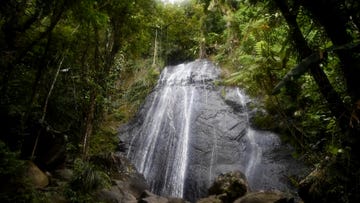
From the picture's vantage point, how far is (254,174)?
388 inches

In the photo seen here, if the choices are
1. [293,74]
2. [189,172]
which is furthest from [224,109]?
[293,74]

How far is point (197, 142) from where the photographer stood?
1141 cm

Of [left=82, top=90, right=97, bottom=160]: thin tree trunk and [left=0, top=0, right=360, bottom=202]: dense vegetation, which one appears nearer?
[left=0, top=0, right=360, bottom=202]: dense vegetation

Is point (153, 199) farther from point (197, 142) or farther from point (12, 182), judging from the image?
point (197, 142)

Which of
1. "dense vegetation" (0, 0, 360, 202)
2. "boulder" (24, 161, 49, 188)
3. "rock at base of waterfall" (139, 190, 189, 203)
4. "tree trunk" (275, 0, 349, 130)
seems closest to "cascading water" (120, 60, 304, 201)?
"dense vegetation" (0, 0, 360, 202)

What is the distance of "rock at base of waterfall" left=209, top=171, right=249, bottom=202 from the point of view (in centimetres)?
821

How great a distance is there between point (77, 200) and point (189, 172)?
15.2 ft

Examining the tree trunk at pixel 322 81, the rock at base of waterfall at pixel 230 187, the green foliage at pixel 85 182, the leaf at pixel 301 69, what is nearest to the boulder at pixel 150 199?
the green foliage at pixel 85 182

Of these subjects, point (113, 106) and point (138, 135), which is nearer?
point (138, 135)

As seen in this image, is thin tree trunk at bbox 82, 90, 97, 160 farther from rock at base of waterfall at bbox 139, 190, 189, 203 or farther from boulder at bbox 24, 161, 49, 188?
rock at base of waterfall at bbox 139, 190, 189, 203

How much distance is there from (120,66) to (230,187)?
305 inches

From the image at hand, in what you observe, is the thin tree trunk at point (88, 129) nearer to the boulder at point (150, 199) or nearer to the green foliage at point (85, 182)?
the green foliage at point (85, 182)

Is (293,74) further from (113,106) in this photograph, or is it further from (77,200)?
(113,106)

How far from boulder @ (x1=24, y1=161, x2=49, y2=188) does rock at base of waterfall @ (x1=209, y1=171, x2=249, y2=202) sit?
4.09 meters
